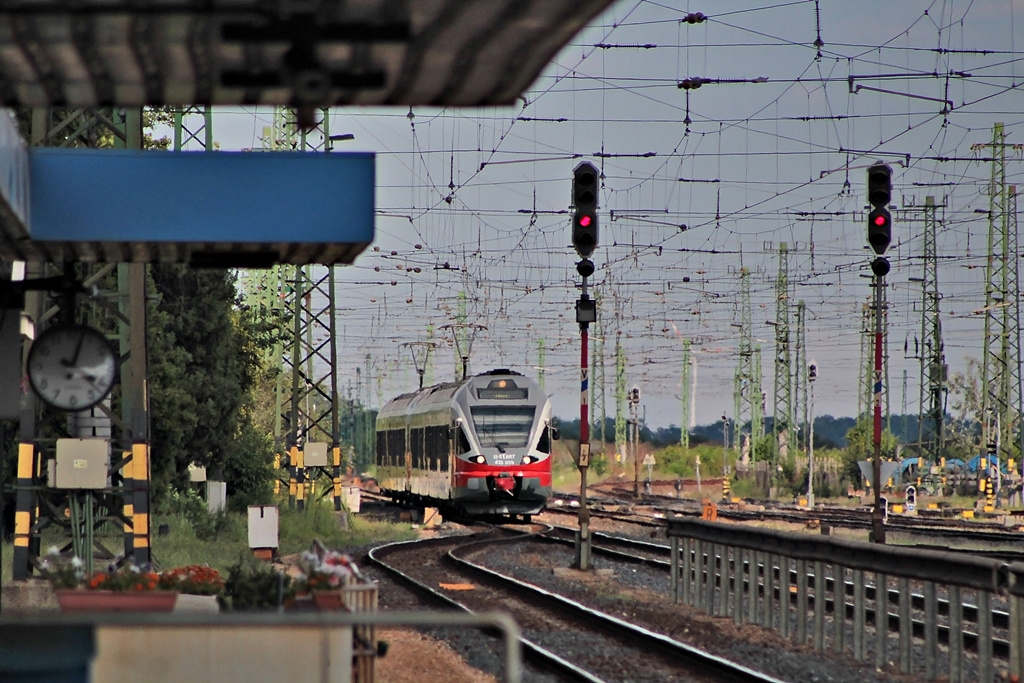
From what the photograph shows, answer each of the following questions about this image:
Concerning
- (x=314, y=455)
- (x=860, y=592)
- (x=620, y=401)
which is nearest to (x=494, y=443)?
(x=314, y=455)

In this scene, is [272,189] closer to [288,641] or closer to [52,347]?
[52,347]

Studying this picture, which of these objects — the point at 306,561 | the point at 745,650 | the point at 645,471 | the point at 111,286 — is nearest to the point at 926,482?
the point at 645,471

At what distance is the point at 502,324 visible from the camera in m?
62.0

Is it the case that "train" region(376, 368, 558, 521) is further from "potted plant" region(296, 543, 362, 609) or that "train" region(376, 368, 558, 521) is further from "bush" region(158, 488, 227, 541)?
"potted plant" region(296, 543, 362, 609)

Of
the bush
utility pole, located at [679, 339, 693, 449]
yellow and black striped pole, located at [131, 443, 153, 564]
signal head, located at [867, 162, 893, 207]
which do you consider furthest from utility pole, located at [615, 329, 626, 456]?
yellow and black striped pole, located at [131, 443, 153, 564]

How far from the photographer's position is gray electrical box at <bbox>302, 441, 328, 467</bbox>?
35.9 m

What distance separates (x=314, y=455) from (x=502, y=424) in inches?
202

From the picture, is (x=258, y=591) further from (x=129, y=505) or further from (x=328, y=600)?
(x=129, y=505)

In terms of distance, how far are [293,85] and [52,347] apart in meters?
4.83

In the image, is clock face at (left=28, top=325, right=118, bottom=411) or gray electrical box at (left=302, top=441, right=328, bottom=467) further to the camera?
gray electrical box at (left=302, top=441, right=328, bottom=467)

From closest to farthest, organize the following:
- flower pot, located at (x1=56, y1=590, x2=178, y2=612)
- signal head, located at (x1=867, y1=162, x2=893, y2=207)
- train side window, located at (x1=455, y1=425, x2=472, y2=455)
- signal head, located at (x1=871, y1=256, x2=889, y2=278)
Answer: flower pot, located at (x1=56, y1=590, x2=178, y2=612) → signal head, located at (x1=867, y1=162, x2=893, y2=207) → signal head, located at (x1=871, y1=256, x2=889, y2=278) → train side window, located at (x1=455, y1=425, x2=472, y2=455)

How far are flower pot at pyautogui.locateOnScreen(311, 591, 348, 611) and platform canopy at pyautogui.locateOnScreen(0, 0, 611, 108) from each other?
→ 3437mm

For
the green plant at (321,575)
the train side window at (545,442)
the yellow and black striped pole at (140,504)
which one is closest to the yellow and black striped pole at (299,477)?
the train side window at (545,442)

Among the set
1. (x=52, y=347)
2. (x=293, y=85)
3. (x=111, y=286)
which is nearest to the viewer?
(x=293, y=85)
